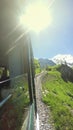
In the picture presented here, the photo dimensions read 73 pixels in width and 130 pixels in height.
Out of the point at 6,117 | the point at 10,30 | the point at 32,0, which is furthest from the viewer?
the point at 32,0

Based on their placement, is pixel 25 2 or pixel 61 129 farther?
pixel 61 129

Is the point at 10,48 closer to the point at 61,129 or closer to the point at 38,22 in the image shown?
the point at 38,22

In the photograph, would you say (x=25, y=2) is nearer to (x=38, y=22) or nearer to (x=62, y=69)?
(x=38, y=22)

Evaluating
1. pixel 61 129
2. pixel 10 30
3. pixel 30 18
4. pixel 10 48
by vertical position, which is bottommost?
pixel 61 129

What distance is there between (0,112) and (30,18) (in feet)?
8.55

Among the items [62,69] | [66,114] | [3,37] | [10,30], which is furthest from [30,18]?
[62,69]

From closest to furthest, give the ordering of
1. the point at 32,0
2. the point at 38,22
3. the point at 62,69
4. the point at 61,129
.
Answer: the point at 32,0
the point at 38,22
the point at 61,129
the point at 62,69

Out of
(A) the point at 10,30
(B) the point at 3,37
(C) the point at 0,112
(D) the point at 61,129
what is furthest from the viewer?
(D) the point at 61,129

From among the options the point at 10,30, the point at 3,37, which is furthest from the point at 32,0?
the point at 3,37

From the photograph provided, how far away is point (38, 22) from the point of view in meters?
4.91

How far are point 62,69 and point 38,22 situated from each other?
85.9 meters

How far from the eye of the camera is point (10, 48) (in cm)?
382

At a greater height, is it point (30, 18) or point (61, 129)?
point (30, 18)

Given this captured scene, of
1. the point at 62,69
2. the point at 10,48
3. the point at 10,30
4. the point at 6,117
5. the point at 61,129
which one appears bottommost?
the point at 61,129
